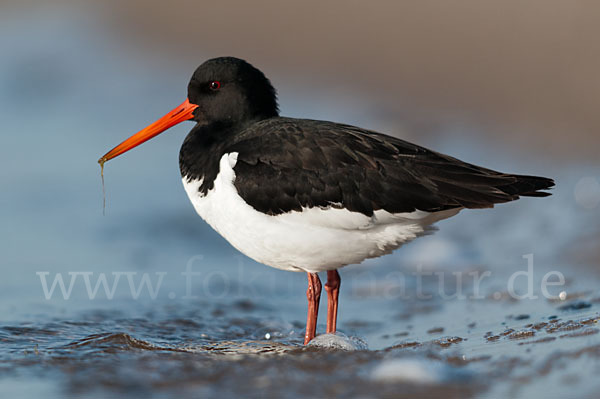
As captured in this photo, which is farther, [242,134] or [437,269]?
[437,269]

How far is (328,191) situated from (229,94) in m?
1.12

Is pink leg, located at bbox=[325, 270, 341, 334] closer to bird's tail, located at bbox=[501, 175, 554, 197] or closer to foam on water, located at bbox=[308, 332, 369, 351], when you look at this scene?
foam on water, located at bbox=[308, 332, 369, 351]

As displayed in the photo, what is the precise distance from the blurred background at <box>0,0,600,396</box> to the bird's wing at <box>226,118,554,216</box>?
1.19m

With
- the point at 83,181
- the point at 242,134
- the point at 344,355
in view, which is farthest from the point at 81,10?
the point at 344,355

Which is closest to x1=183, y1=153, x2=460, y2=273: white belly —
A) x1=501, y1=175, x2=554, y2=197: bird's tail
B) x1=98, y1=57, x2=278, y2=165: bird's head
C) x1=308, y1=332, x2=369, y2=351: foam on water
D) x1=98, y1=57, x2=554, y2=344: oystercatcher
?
x1=98, y1=57, x2=554, y2=344: oystercatcher

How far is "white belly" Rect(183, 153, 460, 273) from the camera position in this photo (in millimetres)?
4688

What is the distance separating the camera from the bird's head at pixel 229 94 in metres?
5.34

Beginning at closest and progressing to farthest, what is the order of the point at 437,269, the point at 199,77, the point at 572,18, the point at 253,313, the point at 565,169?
the point at 199,77 < the point at 253,313 < the point at 437,269 < the point at 565,169 < the point at 572,18

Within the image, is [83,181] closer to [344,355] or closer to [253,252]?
[253,252]

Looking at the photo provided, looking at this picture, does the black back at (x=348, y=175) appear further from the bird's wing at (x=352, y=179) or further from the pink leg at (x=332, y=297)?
the pink leg at (x=332, y=297)

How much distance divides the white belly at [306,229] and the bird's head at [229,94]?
0.63 meters

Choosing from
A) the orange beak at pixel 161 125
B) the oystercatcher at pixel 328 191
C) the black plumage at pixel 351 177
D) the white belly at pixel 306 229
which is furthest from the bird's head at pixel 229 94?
the white belly at pixel 306 229

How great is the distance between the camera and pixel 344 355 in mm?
4359

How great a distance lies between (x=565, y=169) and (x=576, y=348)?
4.56 metres
